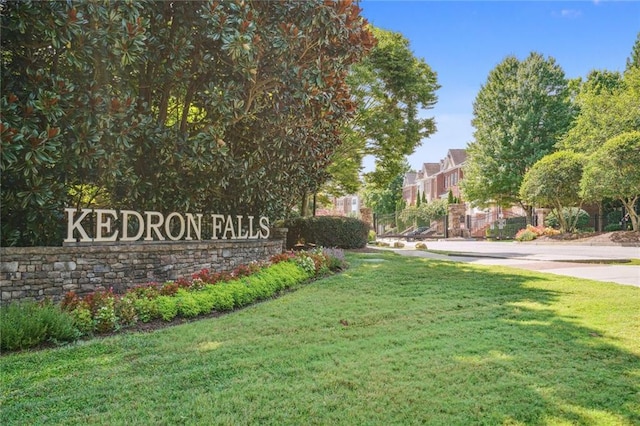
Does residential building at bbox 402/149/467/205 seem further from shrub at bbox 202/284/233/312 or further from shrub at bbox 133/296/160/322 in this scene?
shrub at bbox 133/296/160/322

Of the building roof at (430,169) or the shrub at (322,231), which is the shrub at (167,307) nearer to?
the shrub at (322,231)

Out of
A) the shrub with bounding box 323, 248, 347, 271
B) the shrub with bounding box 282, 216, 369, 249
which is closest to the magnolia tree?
the shrub with bounding box 282, 216, 369, 249

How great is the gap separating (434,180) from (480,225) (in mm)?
16873

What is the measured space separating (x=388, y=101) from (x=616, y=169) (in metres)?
11.6

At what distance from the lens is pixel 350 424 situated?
263cm

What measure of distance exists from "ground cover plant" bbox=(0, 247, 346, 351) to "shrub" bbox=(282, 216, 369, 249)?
6.62 m

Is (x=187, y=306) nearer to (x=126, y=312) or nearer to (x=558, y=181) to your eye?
(x=126, y=312)

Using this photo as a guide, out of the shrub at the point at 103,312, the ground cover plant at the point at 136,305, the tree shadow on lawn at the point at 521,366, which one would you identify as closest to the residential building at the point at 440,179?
the ground cover plant at the point at 136,305

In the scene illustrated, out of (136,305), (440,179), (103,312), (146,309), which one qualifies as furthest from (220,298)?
(440,179)

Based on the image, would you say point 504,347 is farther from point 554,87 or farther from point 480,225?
point 480,225

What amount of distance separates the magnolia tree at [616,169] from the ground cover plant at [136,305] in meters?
18.0

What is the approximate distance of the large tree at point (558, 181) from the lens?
23.0 m

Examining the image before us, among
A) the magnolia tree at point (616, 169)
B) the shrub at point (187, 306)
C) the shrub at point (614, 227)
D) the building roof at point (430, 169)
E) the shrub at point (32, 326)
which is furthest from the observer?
the building roof at point (430, 169)

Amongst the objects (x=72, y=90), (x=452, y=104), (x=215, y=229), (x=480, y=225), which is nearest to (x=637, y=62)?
(x=480, y=225)
